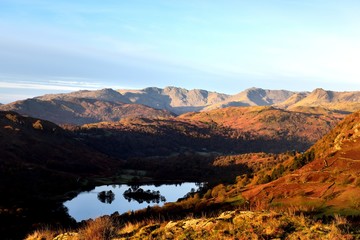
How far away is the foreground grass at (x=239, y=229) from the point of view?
45.0 feet

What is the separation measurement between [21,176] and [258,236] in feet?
554

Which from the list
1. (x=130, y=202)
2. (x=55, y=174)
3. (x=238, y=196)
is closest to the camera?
(x=238, y=196)

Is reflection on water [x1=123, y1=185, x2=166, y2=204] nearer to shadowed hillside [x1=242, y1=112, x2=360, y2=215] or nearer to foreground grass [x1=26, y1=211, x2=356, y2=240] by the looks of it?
shadowed hillside [x1=242, y1=112, x2=360, y2=215]

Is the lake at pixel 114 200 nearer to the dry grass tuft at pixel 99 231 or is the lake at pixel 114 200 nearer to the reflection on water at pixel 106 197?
the reflection on water at pixel 106 197

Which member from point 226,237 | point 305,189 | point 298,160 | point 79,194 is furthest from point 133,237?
point 79,194

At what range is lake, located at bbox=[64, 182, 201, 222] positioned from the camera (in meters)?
135

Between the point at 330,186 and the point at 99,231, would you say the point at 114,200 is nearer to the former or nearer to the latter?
the point at 330,186

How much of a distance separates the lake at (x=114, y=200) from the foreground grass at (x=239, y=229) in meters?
112

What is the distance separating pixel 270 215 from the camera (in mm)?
15156

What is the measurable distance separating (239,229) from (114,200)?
146680 mm

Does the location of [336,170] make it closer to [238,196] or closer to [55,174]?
[238,196]

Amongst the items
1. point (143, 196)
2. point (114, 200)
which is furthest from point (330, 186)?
point (143, 196)

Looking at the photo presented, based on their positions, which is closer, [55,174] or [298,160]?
[298,160]

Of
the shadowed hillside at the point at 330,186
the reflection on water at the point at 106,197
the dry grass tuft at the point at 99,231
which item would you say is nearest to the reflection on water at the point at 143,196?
the reflection on water at the point at 106,197
